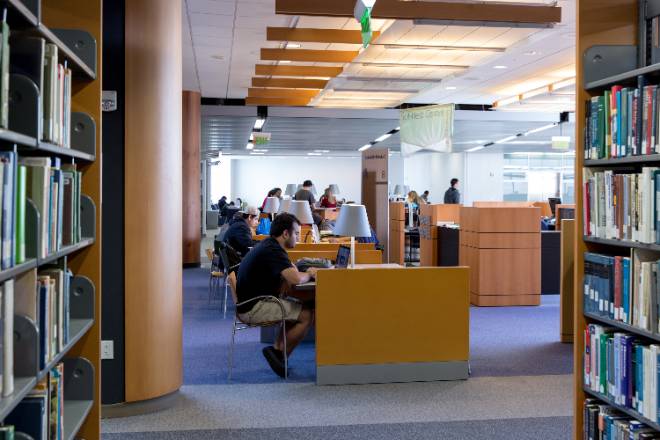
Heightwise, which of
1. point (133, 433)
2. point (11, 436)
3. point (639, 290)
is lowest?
point (133, 433)

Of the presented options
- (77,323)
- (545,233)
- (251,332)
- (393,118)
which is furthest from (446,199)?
(77,323)

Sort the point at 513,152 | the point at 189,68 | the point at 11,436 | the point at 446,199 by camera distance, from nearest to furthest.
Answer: the point at 11,436
the point at 189,68
the point at 446,199
the point at 513,152

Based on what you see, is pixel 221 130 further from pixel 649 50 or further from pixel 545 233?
pixel 649 50

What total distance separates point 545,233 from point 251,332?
456cm

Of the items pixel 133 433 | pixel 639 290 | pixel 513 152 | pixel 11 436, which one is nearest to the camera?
pixel 11 436

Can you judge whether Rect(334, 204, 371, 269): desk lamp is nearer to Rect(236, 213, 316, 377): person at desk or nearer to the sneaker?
Rect(236, 213, 316, 377): person at desk

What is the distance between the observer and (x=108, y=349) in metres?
4.64

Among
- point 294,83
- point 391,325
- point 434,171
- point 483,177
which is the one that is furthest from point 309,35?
point 434,171

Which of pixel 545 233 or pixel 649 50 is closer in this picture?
pixel 649 50

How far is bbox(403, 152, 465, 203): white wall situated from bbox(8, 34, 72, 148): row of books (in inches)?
1094

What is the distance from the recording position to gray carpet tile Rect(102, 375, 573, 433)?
14.9ft

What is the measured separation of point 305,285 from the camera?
562 centimetres

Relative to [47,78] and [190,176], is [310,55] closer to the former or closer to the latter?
[190,176]

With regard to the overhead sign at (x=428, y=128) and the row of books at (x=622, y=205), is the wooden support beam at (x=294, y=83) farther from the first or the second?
the row of books at (x=622, y=205)
